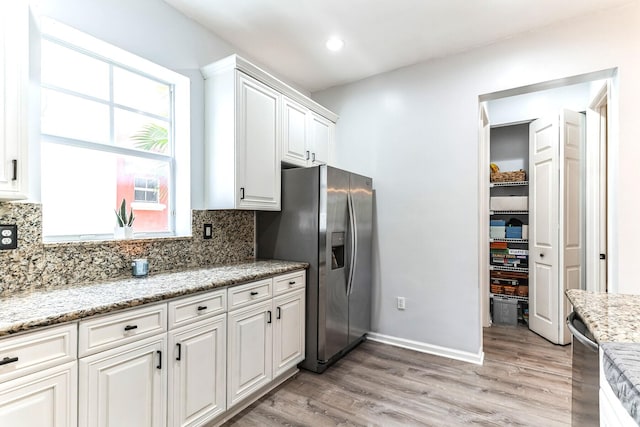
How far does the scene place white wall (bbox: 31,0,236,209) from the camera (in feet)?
6.17

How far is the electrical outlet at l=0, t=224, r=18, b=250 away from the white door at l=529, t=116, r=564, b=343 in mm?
4362

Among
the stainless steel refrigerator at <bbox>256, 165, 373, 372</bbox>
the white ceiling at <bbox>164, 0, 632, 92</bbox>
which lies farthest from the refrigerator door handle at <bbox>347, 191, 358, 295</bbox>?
the white ceiling at <bbox>164, 0, 632, 92</bbox>

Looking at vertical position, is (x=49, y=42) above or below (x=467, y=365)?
above

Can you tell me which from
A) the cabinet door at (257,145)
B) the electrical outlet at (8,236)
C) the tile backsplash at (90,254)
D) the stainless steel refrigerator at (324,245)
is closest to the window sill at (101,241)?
the tile backsplash at (90,254)

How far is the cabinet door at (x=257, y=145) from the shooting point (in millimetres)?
2492

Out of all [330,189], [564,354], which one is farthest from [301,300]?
[564,354]

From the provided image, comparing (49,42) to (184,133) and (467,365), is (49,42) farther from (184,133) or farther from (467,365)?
(467,365)

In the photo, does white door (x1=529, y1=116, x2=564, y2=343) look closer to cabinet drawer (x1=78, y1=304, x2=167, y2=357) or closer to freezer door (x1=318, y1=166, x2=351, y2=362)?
freezer door (x1=318, y1=166, x2=351, y2=362)

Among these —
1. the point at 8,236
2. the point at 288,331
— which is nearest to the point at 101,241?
the point at 8,236

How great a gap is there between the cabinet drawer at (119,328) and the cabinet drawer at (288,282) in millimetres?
901

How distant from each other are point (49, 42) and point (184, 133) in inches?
35.4

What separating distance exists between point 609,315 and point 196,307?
1.88 metres

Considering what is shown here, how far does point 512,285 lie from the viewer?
427cm

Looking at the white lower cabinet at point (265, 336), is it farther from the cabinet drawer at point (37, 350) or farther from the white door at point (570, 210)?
the white door at point (570, 210)
